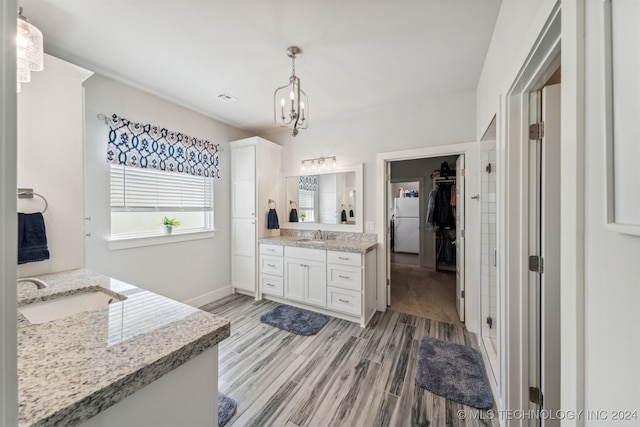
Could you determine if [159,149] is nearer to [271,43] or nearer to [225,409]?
[271,43]

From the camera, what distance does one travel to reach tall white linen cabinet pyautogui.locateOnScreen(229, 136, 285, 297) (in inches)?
131

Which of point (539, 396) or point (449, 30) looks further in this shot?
point (449, 30)

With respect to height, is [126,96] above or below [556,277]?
above

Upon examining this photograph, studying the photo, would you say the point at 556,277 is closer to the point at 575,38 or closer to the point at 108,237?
the point at 575,38

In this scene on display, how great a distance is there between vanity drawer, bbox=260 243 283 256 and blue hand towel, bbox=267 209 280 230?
31cm

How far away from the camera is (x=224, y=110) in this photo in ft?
10.0

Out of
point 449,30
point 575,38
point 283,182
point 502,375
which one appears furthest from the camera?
point 283,182

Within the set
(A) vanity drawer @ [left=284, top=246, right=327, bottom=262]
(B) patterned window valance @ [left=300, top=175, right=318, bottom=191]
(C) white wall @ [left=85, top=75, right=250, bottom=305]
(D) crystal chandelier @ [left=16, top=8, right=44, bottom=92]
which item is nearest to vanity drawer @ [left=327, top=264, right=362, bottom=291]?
(A) vanity drawer @ [left=284, top=246, right=327, bottom=262]

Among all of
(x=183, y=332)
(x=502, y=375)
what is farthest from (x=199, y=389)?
(x=502, y=375)

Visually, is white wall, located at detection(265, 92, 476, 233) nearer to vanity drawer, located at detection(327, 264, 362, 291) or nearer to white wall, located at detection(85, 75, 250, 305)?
vanity drawer, located at detection(327, 264, 362, 291)

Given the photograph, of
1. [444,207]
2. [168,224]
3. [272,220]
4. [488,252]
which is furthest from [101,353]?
[444,207]

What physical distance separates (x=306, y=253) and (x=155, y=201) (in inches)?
73.9

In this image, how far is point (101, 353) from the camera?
67 cm

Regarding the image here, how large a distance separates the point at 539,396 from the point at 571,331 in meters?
1.06
